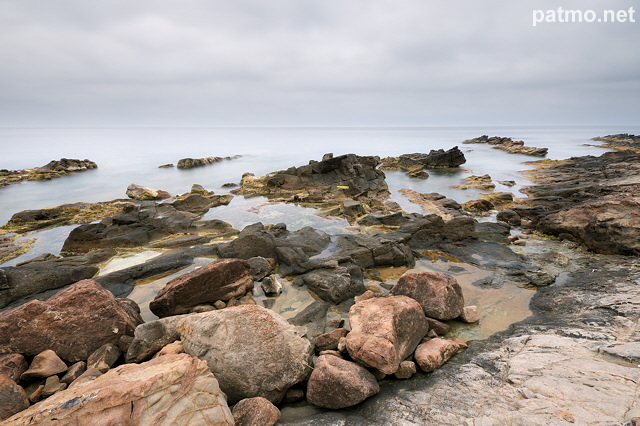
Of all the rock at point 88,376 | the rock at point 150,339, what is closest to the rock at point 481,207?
the rock at point 150,339

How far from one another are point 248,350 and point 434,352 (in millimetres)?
4416

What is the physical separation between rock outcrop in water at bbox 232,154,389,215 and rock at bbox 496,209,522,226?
11456mm

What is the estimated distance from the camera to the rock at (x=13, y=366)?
6.34 meters

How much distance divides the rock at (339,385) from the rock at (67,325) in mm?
5543

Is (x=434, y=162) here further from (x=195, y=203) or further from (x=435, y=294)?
(x=435, y=294)

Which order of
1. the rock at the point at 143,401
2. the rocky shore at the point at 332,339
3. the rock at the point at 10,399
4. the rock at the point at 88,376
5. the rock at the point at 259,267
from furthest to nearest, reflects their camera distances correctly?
the rock at the point at 259,267, the rock at the point at 88,376, the rock at the point at 10,399, the rocky shore at the point at 332,339, the rock at the point at 143,401

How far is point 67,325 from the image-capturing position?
7.52 meters

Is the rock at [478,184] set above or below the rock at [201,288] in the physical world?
below

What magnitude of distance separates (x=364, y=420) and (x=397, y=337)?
2.10 meters

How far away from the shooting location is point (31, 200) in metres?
33.0

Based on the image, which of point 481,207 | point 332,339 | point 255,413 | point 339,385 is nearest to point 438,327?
point 332,339

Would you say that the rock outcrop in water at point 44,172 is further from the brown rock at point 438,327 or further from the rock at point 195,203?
the brown rock at point 438,327

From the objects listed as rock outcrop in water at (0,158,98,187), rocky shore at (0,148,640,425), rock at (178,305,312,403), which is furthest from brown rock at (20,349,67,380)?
rock outcrop in water at (0,158,98,187)

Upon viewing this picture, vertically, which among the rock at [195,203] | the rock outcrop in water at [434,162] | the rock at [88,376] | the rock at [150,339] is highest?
the rock outcrop in water at [434,162]
